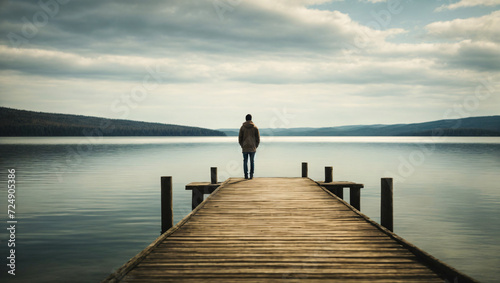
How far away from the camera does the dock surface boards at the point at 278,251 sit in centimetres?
467

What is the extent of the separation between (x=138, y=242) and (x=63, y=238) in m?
2.31

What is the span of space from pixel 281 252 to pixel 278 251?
6 cm

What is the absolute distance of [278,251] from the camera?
5609 mm

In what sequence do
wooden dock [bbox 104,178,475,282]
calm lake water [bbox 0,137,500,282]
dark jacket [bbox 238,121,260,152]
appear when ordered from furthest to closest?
dark jacket [bbox 238,121,260,152], calm lake water [bbox 0,137,500,282], wooden dock [bbox 104,178,475,282]

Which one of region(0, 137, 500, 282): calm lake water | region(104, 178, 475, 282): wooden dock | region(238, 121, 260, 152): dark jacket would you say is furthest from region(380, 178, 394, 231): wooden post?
region(238, 121, 260, 152): dark jacket

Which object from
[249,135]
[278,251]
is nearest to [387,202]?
[278,251]

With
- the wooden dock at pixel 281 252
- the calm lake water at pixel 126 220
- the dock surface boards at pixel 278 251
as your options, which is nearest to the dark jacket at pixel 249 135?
the calm lake water at pixel 126 220

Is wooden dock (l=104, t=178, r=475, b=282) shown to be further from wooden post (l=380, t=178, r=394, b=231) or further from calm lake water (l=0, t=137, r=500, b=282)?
calm lake water (l=0, t=137, r=500, b=282)

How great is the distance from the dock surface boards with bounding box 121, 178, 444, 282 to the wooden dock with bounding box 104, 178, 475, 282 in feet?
0.04

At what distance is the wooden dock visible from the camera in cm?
464

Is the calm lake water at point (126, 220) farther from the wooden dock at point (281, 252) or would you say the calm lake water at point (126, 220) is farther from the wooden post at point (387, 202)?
the wooden dock at point (281, 252)

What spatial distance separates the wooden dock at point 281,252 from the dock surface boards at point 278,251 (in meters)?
0.01

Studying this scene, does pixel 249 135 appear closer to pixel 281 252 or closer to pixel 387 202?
pixel 387 202

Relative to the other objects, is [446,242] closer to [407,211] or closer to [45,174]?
[407,211]
